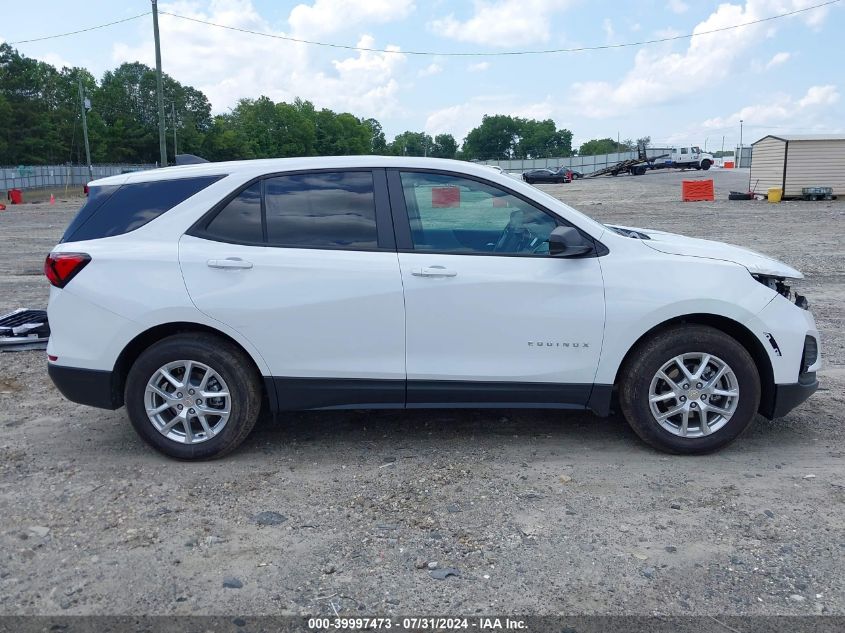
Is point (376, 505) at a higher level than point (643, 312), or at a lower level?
lower

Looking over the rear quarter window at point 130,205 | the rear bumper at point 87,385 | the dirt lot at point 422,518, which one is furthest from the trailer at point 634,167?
the rear bumper at point 87,385

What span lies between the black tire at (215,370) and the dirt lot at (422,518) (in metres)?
0.13

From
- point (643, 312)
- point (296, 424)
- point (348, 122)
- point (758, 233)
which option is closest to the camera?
point (643, 312)

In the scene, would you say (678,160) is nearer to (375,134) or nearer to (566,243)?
(566,243)

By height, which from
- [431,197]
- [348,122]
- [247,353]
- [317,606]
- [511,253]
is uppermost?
[348,122]

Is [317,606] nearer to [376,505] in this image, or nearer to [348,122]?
[376,505]

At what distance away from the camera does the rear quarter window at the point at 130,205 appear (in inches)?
184

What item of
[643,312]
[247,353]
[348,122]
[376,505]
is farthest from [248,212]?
[348,122]

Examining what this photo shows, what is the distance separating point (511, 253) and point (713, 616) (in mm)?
2277

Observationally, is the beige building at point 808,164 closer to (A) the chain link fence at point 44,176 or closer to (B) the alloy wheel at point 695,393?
(B) the alloy wheel at point 695,393

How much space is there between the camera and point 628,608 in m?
3.15

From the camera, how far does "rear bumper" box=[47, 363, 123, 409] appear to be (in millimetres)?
4598

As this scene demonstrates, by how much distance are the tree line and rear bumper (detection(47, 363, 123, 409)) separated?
6477cm

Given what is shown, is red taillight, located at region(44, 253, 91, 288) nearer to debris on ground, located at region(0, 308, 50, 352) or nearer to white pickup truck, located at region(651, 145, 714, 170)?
debris on ground, located at region(0, 308, 50, 352)
